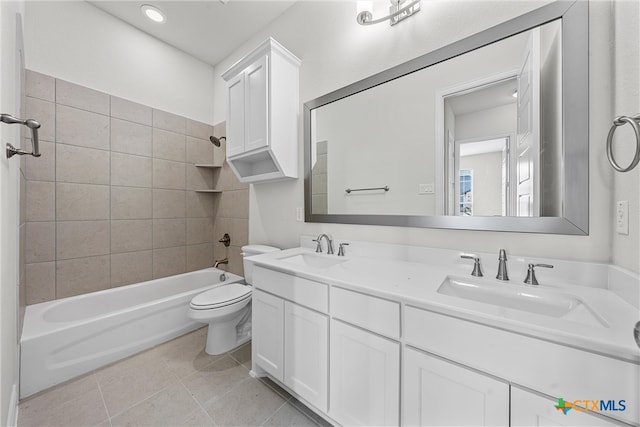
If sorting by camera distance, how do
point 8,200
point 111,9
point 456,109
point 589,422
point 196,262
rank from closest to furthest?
point 589,422 < point 8,200 < point 456,109 < point 111,9 < point 196,262

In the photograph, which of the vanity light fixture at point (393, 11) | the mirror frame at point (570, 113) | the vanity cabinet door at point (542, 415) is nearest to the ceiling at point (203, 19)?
the vanity light fixture at point (393, 11)

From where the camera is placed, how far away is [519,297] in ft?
2.92

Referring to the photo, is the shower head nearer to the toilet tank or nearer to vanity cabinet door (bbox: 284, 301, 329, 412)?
the toilet tank

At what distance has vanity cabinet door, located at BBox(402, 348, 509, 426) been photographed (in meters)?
0.70

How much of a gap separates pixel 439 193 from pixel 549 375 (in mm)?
860

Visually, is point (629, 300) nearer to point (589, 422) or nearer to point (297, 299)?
point (589, 422)

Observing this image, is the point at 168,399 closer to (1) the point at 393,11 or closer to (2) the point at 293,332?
(2) the point at 293,332

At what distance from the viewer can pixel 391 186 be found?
147cm

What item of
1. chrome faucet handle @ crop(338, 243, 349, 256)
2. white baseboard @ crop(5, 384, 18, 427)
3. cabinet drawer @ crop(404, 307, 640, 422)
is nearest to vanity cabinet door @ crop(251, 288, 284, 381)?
chrome faucet handle @ crop(338, 243, 349, 256)

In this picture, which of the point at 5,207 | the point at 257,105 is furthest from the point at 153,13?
the point at 5,207

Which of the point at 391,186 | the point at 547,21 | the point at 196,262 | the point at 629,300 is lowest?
the point at 196,262

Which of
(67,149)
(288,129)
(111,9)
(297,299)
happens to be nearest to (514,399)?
(297,299)

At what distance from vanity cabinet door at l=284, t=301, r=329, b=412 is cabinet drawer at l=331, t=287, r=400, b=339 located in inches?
4.7

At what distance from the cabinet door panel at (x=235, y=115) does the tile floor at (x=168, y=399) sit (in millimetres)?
1706
